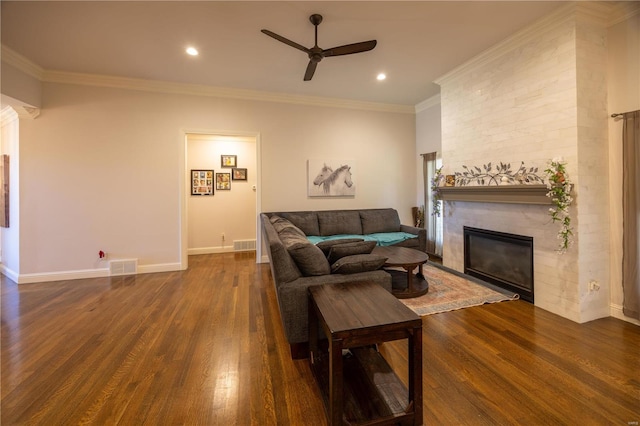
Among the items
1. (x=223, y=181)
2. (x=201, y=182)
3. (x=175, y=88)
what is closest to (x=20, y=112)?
(x=175, y=88)

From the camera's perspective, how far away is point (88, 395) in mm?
1716

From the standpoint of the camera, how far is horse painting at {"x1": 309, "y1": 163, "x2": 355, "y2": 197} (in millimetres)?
5238

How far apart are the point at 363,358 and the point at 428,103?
4978 mm

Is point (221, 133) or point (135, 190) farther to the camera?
point (221, 133)

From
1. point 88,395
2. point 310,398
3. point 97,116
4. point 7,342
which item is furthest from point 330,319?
point 97,116

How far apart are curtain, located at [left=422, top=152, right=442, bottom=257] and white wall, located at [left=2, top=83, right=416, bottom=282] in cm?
192

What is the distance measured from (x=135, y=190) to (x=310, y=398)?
4.21 metres

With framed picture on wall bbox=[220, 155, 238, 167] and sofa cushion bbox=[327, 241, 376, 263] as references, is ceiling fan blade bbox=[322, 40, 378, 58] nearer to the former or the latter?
sofa cushion bbox=[327, 241, 376, 263]

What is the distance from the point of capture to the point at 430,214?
212 inches

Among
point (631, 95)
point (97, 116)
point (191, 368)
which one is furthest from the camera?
point (97, 116)

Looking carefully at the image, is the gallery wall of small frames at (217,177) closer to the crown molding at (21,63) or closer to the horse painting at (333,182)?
the horse painting at (333,182)

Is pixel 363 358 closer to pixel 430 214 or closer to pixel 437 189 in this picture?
pixel 437 189

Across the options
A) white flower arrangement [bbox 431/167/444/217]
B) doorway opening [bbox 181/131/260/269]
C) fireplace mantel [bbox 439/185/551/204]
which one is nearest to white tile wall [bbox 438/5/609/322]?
fireplace mantel [bbox 439/185/551/204]

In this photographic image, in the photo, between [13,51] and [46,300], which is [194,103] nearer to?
[13,51]
